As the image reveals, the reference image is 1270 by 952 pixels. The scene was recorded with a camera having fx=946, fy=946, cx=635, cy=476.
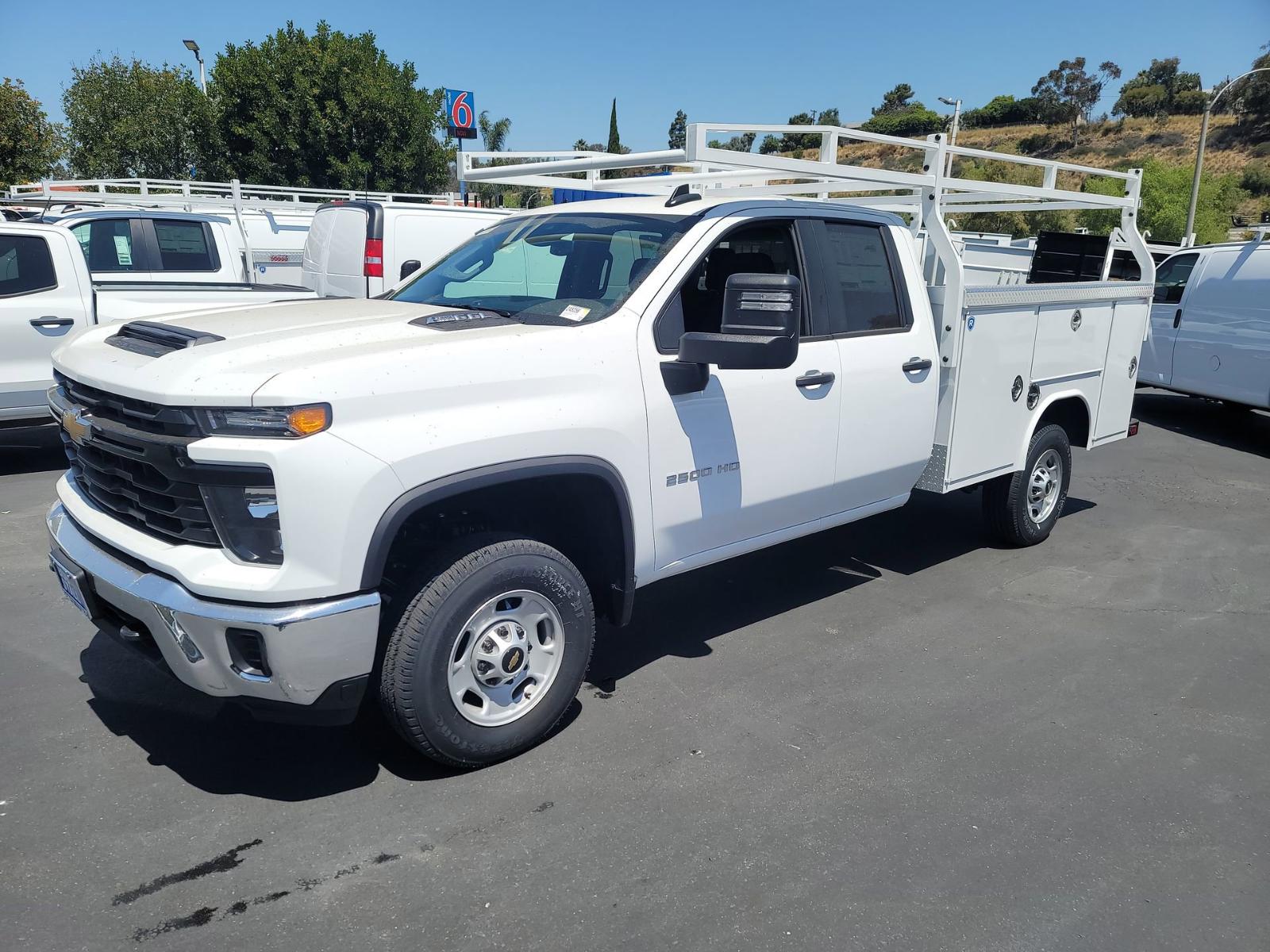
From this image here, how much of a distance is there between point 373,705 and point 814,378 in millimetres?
2404

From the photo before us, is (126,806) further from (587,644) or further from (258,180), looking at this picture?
(258,180)

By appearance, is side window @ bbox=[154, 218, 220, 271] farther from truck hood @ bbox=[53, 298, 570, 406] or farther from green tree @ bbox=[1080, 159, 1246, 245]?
green tree @ bbox=[1080, 159, 1246, 245]

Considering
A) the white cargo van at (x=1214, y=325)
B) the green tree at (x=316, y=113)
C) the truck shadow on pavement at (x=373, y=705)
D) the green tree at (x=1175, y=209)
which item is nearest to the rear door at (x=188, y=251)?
the truck shadow on pavement at (x=373, y=705)

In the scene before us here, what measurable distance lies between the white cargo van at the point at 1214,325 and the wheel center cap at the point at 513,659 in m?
8.40

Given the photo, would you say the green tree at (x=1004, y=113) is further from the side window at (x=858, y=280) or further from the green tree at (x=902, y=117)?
the side window at (x=858, y=280)

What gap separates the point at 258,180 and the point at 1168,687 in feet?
111

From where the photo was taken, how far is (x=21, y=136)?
27172 mm

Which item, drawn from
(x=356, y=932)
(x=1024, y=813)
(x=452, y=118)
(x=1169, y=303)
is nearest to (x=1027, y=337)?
(x=1024, y=813)

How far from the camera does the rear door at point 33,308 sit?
7.16 m

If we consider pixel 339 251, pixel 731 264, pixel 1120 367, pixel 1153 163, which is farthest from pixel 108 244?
pixel 1153 163

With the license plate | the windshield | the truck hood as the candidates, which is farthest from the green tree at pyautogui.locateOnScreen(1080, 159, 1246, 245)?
the license plate

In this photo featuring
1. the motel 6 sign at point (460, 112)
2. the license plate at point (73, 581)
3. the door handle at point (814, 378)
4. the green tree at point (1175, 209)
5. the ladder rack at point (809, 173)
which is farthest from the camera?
the green tree at point (1175, 209)

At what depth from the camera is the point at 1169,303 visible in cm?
1060

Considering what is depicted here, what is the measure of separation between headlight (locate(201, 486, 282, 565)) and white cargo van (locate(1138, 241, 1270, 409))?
9187 mm
